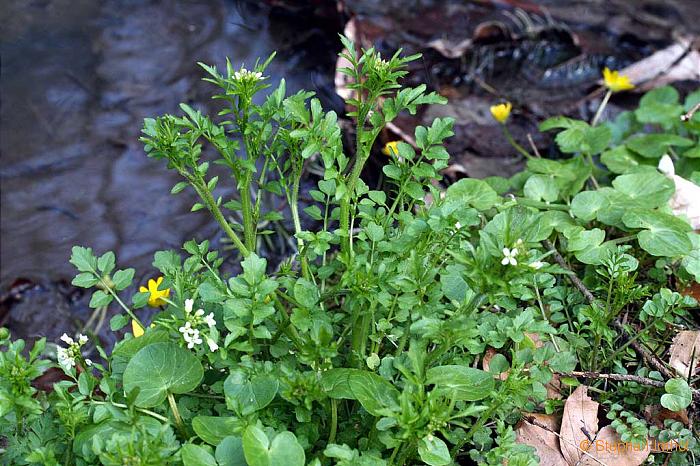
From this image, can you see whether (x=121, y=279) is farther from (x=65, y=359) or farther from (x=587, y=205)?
(x=587, y=205)

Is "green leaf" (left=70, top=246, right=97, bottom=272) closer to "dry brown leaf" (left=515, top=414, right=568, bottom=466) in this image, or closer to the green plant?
the green plant

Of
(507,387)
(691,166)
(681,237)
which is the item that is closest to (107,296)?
(507,387)

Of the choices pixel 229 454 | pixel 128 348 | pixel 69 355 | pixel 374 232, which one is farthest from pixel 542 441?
pixel 69 355

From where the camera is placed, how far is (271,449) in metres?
1.32

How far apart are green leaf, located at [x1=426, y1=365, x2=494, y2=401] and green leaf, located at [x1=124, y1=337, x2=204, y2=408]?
1.62 ft

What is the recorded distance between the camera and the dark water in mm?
3078

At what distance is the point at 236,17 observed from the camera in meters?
4.04

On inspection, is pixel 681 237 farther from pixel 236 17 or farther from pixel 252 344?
pixel 236 17

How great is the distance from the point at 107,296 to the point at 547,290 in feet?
3.60

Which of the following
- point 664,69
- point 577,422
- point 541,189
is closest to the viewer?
point 577,422

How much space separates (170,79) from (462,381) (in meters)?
2.76

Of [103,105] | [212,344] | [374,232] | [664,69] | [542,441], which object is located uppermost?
[374,232]

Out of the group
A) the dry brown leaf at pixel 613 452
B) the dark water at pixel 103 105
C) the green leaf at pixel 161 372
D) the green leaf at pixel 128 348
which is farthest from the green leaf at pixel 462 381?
the dark water at pixel 103 105

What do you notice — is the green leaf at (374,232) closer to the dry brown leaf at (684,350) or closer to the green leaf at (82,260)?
the green leaf at (82,260)
